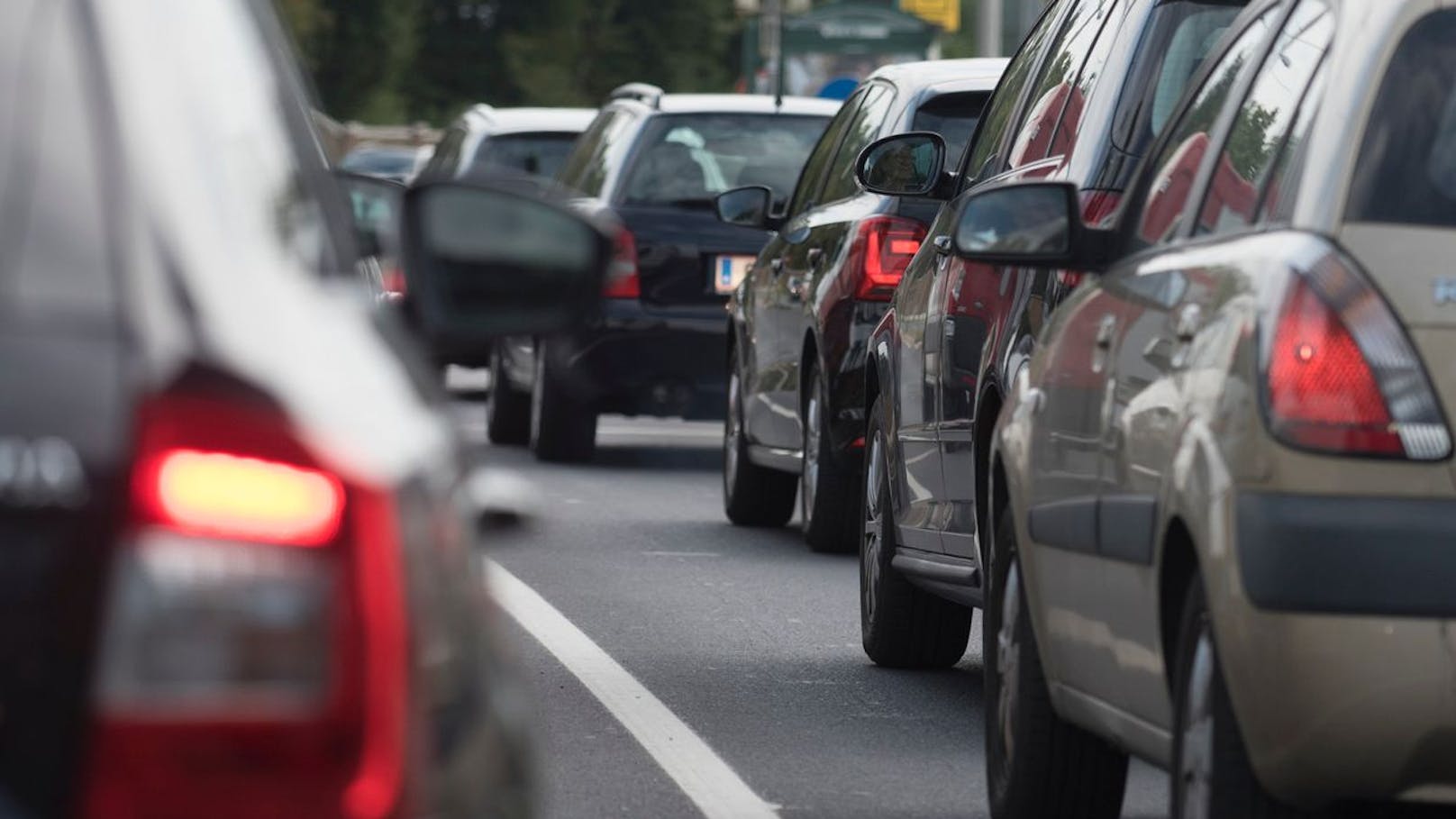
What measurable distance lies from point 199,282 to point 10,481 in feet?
0.62

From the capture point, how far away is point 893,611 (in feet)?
29.0

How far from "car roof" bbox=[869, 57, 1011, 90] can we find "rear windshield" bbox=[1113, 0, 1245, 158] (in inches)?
160

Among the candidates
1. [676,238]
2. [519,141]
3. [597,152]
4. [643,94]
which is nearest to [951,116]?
[676,238]

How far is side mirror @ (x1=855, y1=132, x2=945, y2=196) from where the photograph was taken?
942 cm

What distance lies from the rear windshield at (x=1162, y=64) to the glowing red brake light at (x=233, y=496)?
16.6 feet

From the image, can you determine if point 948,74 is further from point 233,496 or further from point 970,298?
point 233,496

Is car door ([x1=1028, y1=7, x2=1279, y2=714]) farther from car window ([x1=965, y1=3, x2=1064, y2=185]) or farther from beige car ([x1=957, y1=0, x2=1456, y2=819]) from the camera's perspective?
car window ([x1=965, y1=3, x2=1064, y2=185])

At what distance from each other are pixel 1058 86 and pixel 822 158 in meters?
4.71

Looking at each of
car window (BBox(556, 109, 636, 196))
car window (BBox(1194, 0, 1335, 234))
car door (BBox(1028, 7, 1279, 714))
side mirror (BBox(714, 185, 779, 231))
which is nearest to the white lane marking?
car door (BBox(1028, 7, 1279, 714))

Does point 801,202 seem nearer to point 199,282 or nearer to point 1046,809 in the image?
point 1046,809

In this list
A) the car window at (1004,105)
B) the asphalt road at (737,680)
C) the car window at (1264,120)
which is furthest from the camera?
the car window at (1004,105)

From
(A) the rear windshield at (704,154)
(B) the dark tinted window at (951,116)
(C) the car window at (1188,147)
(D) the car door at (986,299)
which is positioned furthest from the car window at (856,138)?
(C) the car window at (1188,147)

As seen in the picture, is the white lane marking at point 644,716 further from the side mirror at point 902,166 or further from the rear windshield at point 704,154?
the rear windshield at point 704,154

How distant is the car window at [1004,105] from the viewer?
26.8 feet
